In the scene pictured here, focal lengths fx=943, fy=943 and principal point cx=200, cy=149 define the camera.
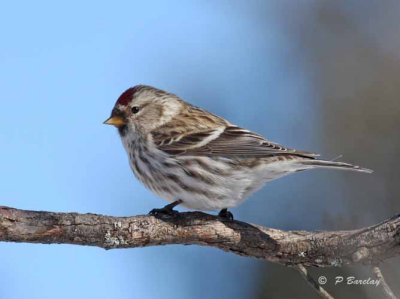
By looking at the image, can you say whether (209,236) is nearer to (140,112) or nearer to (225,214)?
(225,214)

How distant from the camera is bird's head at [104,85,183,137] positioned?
5445 millimetres

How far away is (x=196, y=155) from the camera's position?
17.0ft

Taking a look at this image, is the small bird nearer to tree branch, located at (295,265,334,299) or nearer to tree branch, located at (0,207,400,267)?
tree branch, located at (0,207,400,267)

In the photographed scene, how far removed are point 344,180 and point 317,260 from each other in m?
1.83

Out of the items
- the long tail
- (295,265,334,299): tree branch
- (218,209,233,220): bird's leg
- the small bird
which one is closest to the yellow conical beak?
the small bird

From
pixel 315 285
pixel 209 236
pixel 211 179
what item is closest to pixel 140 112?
pixel 211 179

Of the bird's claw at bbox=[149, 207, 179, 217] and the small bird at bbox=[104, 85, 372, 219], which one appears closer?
the bird's claw at bbox=[149, 207, 179, 217]

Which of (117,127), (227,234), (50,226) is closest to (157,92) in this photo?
(117,127)

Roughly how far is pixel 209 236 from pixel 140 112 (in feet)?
3.87

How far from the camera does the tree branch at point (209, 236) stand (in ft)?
13.3

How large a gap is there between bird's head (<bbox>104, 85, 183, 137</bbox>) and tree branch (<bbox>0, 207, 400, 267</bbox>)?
91 centimetres

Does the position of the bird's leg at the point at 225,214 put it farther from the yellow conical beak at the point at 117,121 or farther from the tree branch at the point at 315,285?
the yellow conical beak at the point at 117,121

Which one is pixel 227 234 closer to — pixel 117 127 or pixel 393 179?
pixel 117 127

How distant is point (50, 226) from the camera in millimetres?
4055
